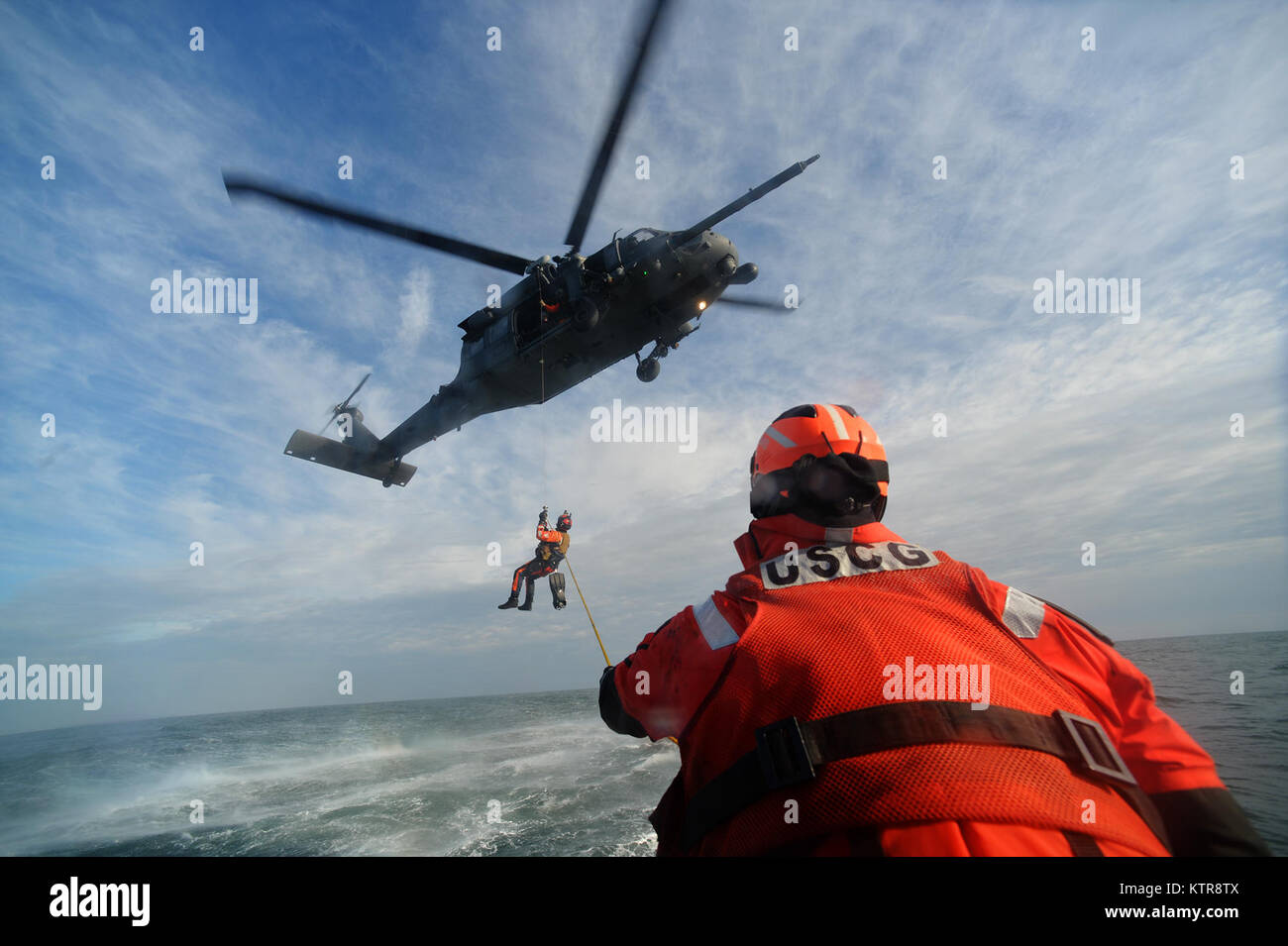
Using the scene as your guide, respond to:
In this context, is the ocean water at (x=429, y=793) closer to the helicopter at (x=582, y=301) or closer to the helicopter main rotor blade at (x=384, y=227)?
the helicopter at (x=582, y=301)

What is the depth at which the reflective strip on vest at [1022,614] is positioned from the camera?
195cm

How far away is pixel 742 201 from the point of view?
1021cm

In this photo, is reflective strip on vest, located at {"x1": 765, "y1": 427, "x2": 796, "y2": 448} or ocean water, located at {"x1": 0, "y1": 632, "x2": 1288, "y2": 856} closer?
reflective strip on vest, located at {"x1": 765, "y1": 427, "x2": 796, "y2": 448}

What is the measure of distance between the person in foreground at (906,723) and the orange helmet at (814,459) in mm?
234

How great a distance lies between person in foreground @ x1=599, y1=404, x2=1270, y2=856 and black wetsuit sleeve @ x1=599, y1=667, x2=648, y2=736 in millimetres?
99

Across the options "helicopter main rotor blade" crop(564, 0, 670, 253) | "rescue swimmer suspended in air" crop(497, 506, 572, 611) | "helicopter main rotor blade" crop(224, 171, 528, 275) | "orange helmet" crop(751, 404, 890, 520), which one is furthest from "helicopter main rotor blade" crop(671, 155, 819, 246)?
"orange helmet" crop(751, 404, 890, 520)

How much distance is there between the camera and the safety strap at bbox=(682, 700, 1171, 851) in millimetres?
1618

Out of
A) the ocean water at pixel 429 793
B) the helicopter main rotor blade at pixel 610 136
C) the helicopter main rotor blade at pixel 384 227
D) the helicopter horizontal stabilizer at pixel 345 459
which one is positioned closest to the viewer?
the helicopter main rotor blade at pixel 610 136

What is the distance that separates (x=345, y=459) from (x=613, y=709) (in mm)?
14441

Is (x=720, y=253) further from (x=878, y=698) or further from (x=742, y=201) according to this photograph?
(x=878, y=698)

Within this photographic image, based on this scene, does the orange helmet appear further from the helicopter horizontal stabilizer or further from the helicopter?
the helicopter horizontal stabilizer

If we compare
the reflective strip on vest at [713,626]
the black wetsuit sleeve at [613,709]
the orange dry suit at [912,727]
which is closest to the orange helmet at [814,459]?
the orange dry suit at [912,727]
